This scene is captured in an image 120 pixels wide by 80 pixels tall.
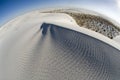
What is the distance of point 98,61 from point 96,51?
0.23m

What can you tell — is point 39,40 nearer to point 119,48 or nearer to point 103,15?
point 119,48

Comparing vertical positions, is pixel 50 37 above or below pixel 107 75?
above

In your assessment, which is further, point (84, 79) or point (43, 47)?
point (43, 47)

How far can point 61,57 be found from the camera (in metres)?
3.83

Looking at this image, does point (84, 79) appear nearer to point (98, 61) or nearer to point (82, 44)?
point (98, 61)

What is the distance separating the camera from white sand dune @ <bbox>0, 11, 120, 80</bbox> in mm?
3669

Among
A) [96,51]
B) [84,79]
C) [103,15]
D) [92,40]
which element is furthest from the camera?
[103,15]

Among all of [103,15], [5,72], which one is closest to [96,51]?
[5,72]

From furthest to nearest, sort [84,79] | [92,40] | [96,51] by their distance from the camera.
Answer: [92,40], [96,51], [84,79]

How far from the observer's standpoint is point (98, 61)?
3793 mm

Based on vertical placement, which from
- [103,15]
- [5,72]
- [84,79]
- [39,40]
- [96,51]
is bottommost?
[84,79]

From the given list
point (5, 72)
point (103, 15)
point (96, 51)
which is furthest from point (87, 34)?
point (103, 15)

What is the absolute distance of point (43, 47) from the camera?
13.1ft

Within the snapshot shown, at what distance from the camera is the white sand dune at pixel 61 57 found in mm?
3669
